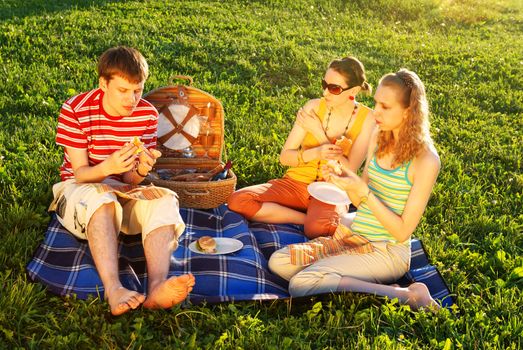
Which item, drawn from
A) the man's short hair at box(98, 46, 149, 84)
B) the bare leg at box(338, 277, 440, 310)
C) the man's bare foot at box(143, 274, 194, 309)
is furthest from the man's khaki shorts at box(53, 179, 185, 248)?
the bare leg at box(338, 277, 440, 310)

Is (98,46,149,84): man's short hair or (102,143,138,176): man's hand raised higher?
(98,46,149,84): man's short hair

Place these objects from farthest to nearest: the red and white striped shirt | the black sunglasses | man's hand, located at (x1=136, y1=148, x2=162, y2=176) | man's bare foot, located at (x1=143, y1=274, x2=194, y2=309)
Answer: the black sunglasses
the red and white striped shirt
man's hand, located at (x1=136, y1=148, x2=162, y2=176)
man's bare foot, located at (x1=143, y1=274, x2=194, y2=309)

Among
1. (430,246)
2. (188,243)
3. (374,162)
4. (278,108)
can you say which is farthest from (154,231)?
(278,108)

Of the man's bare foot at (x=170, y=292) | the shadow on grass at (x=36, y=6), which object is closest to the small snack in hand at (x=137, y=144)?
the man's bare foot at (x=170, y=292)

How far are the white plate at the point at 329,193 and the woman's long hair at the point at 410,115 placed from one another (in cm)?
44

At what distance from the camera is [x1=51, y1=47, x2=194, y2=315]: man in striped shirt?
12.3 feet

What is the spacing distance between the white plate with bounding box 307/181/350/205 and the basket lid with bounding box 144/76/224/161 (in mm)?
1501

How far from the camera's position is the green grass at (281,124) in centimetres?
347

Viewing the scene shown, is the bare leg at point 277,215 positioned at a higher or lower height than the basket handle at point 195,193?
lower

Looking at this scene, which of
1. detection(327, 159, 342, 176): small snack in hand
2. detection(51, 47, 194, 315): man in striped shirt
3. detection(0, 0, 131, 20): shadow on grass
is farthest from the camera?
detection(0, 0, 131, 20): shadow on grass

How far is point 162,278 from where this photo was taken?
3.74 meters

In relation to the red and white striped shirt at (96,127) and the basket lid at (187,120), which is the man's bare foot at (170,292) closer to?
the red and white striped shirt at (96,127)

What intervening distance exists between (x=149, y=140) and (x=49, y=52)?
458 cm

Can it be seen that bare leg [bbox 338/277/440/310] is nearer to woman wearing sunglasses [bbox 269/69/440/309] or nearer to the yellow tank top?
woman wearing sunglasses [bbox 269/69/440/309]
